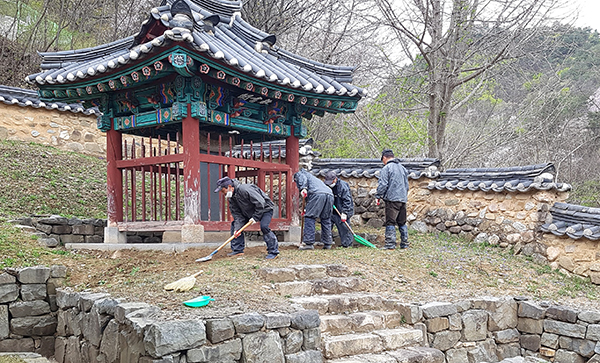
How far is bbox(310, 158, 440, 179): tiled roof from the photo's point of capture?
10430 mm

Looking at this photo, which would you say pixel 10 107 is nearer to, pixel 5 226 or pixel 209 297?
pixel 5 226

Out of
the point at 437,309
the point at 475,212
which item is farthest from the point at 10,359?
the point at 475,212

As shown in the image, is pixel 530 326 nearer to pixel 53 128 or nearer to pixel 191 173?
pixel 191 173

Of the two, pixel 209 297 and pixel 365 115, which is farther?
pixel 365 115

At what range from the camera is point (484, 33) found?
12297 millimetres

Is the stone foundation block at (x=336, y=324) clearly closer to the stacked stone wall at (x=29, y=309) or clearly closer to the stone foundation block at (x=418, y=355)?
the stone foundation block at (x=418, y=355)

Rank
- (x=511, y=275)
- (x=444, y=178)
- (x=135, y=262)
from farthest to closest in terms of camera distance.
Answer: (x=444, y=178) < (x=511, y=275) < (x=135, y=262)

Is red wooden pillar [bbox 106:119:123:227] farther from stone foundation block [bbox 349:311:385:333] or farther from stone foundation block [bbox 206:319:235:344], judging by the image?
stone foundation block [bbox 349:311:385:333]

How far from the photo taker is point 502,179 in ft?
30.1

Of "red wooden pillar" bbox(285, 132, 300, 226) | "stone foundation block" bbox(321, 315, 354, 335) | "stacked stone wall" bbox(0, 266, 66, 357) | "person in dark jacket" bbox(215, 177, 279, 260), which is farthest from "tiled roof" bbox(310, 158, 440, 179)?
"stacked stone wall" bbox(0, 266, 66, 357)

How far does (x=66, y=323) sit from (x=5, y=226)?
2.69 metres

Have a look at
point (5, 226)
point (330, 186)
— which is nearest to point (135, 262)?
point (5, 226)

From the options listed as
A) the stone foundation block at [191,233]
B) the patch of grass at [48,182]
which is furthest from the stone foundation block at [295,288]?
the patch of grass at [48,182]

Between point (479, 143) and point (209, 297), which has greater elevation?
Answer: point (479, 143)
